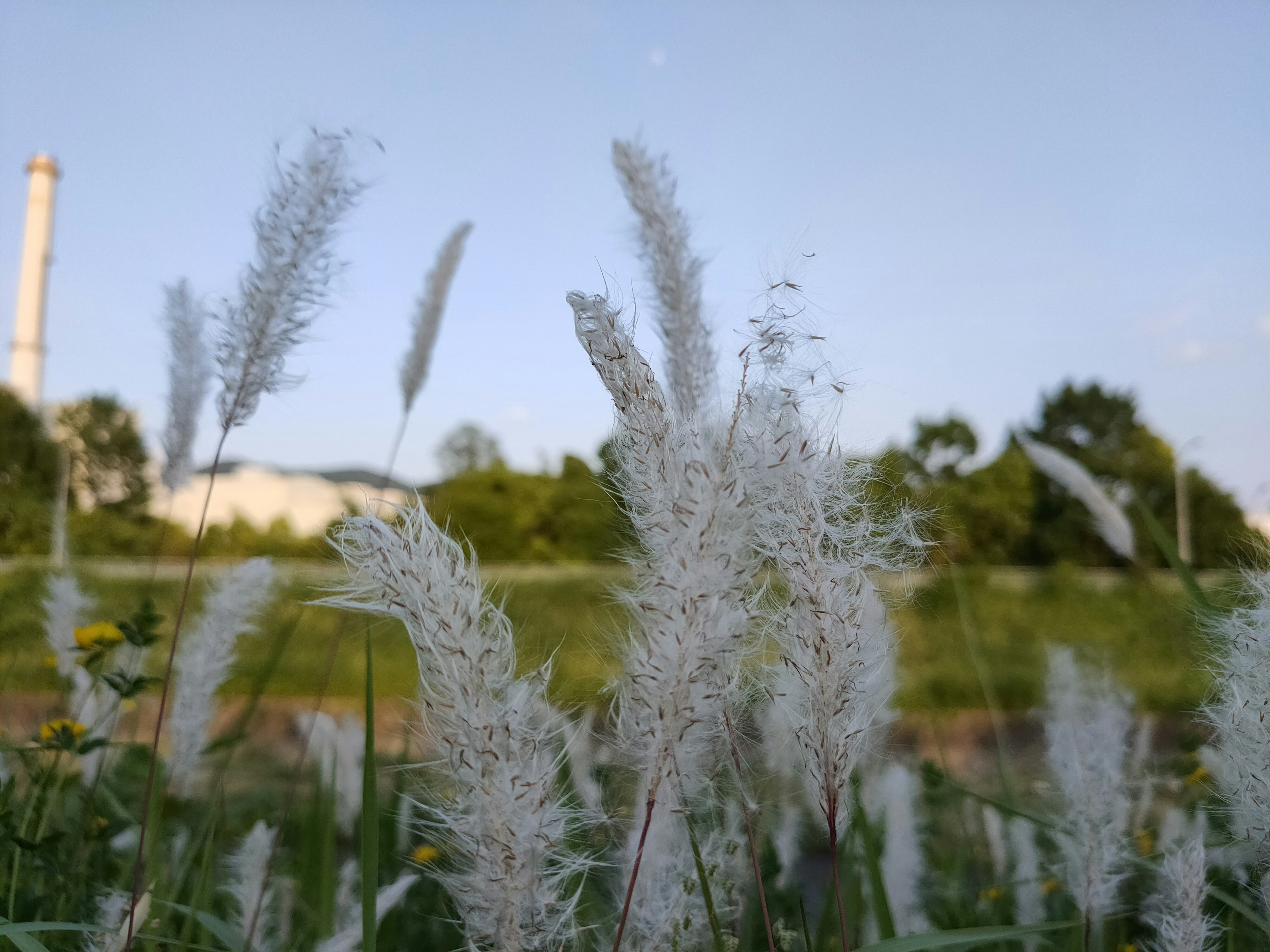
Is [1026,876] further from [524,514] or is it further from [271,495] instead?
[271,495]

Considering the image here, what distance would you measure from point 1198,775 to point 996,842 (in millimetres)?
455

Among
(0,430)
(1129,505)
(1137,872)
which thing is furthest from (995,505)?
(0,430)

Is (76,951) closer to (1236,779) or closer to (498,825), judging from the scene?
(498,825)

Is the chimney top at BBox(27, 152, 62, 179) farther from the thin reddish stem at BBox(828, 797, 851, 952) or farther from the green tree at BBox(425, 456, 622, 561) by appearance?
the thin reddish stem at BBox(828, 797, 851, 952)

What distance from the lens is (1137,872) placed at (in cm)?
168

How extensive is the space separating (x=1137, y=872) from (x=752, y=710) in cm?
140

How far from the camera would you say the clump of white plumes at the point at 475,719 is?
55 centimetres

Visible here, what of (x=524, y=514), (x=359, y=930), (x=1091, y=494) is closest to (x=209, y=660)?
(x=359, y=930)

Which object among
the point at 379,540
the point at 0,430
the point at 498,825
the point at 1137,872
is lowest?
the point at 1137,872

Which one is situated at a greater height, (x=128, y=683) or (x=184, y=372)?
(x=184, y=372)

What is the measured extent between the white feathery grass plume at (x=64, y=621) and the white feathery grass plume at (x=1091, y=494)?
214 centimetres

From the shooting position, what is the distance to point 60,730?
3.81ft

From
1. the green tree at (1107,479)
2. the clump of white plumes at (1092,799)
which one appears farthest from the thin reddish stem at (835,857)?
the green tree at (1107,479)

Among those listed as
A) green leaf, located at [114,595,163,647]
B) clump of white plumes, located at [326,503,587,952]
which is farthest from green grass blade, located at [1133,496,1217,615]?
green leaf, located at [114,595,163,647]
